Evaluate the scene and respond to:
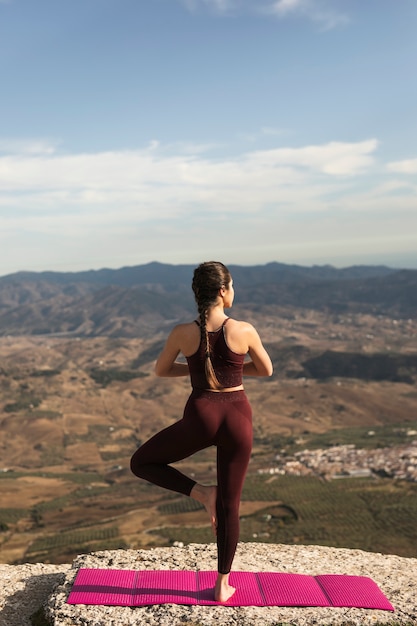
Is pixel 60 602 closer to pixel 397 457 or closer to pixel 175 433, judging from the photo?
pixel 175 433

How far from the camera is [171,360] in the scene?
29.4 ft

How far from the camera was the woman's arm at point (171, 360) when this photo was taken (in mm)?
8739

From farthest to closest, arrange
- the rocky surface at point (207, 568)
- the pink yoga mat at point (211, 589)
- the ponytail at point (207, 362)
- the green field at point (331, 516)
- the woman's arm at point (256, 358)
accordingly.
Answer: the green field at point (331, 516), the pink yoga mat at point (211, 589), the rocky surface at point (207, 568), the woman's arm at point (256, 358), the ponytail at point (207, 362)

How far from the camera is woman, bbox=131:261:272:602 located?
8.57m

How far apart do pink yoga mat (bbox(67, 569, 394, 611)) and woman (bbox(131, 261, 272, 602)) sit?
3070 millimetres

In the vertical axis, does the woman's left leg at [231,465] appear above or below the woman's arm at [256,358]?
below

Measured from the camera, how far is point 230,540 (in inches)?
373

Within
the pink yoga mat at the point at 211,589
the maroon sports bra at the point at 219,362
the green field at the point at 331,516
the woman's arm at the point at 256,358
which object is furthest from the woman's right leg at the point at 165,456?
the green field at the point at 331,516

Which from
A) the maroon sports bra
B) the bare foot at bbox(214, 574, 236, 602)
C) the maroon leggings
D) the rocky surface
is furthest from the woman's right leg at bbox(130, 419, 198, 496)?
the rocky surface

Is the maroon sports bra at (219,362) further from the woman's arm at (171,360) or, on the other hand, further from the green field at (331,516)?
the green field at (331,516)

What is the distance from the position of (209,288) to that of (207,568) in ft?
26.4

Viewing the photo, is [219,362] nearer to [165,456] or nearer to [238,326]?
[238,326]

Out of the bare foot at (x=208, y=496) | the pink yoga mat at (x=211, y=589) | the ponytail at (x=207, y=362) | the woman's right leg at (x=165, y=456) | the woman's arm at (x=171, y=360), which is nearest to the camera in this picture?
the ponytail at (x=207, y=362)

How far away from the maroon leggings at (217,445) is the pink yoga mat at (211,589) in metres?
2.10
